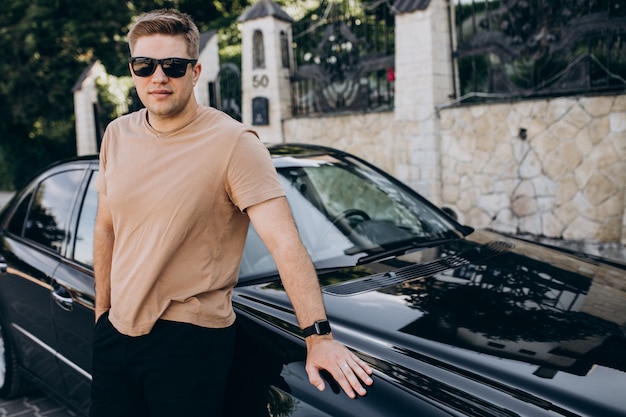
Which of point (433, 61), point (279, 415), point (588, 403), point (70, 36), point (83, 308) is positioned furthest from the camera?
point (70, 36)

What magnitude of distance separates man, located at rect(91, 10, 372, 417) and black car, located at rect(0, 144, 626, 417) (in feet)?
0.55

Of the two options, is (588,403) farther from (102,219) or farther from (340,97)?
(340,97)

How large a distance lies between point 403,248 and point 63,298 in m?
1.63

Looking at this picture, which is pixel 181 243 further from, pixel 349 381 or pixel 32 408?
pixel 32 408

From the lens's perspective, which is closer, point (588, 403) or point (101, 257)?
point (588, 403)

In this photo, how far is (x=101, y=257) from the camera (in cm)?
228

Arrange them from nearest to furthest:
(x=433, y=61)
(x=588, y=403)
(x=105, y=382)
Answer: (x=588, y=403) < (x=105, y=382) < (x=433, y=61)

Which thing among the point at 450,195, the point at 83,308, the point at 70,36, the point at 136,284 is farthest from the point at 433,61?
the point at 70,36

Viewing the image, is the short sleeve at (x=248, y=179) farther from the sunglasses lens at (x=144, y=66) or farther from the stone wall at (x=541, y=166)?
the stone wall at (x=541, y=166)

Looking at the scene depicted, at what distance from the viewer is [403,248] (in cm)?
285

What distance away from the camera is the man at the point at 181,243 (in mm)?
1861

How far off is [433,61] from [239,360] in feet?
19.3

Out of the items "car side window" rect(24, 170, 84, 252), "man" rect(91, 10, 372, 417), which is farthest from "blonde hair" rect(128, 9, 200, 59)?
"car side window" rect(24, 170, 84, 252)

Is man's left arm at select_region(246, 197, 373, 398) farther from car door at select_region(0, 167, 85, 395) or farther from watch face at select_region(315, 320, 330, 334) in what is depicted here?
car door at select_region(0, 167, 85, 395)
